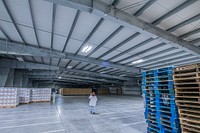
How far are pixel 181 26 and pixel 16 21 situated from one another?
8938 millimetres

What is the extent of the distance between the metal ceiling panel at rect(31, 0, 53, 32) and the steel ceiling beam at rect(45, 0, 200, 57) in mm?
1390

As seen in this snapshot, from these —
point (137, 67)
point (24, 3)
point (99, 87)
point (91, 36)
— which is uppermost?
point (24, 3)

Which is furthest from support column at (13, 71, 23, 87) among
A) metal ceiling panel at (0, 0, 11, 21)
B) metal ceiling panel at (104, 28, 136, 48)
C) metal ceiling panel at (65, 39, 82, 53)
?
metal ceiling panel at (104, 28, 136, 48)

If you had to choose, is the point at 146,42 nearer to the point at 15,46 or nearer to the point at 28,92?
the point at 15,46

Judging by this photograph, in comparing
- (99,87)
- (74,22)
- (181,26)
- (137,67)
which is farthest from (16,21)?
(99,87)

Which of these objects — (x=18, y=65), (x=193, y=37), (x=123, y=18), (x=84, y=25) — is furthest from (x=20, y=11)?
(x=18, y=65)

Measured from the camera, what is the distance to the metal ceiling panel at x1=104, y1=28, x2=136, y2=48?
24.4 feet

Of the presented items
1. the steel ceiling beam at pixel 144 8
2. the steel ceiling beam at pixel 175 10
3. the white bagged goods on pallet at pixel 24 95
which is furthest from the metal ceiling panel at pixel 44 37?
the white bagged goods on pallet at pixel 24 95

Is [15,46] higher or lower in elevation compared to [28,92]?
higher

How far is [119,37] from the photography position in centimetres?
818

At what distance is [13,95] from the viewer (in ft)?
38.9

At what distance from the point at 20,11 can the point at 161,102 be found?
7457mm

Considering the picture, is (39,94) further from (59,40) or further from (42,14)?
(42,14)

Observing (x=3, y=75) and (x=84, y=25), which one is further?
(x=3, y=75)
